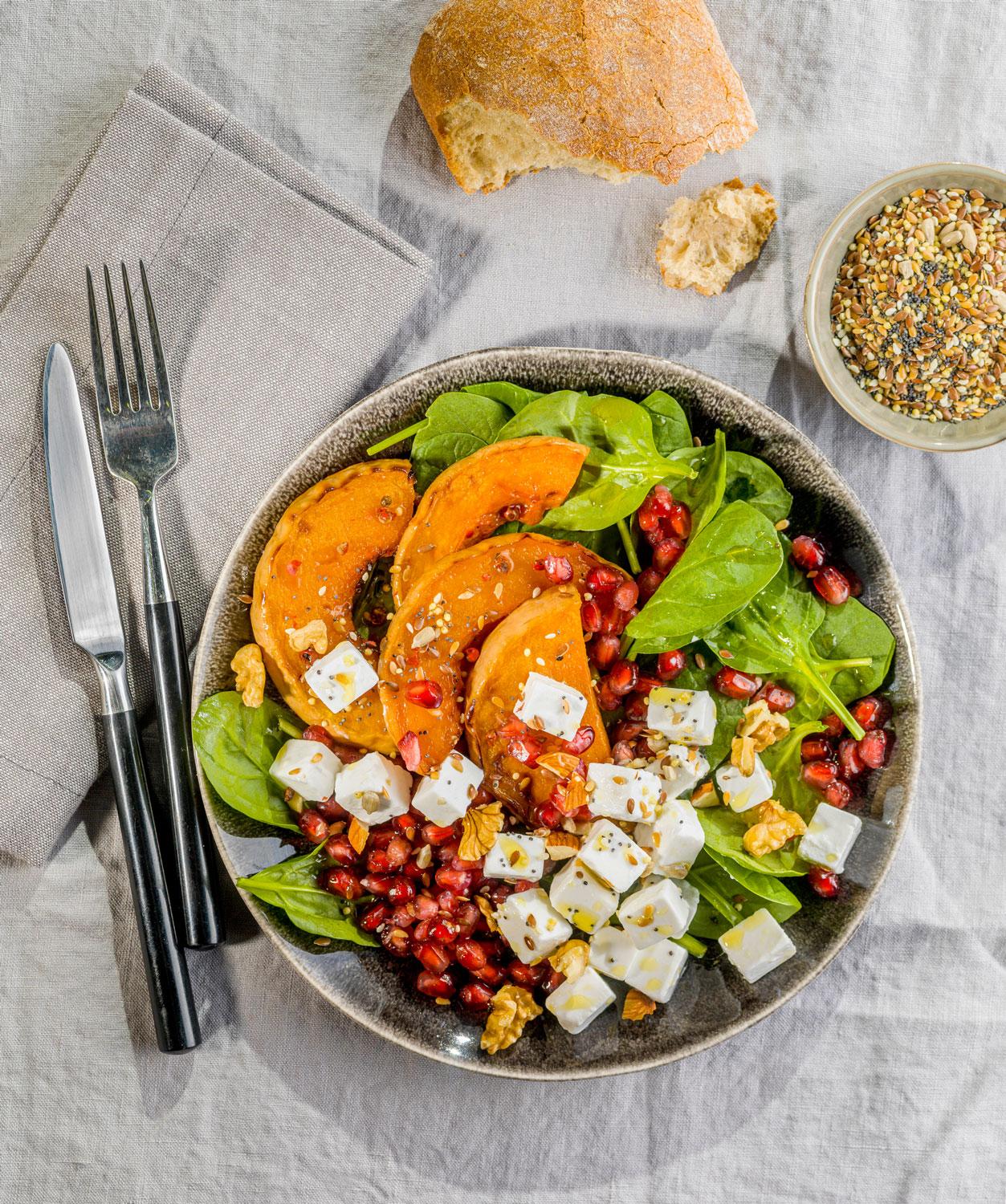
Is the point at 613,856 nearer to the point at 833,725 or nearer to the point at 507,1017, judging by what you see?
the point at 507,1017

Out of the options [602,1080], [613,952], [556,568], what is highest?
[556,568]

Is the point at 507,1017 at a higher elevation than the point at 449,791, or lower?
lower

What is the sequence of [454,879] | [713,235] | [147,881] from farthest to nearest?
[713,235]
[147,881]
[454,879]

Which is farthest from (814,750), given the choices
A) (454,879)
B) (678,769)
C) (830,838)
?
(454,879)

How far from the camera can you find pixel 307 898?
5.88ft

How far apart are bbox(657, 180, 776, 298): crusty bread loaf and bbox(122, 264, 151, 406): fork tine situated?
1092mm

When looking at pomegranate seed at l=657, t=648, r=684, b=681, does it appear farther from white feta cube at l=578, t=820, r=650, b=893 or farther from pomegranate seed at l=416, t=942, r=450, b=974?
pomegranate seed at l=416, t=942, r=450, b=974

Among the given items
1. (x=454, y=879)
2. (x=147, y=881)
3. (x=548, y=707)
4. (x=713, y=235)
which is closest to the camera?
(x=548, y=707)

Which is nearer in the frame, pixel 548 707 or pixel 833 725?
pixel 548 707

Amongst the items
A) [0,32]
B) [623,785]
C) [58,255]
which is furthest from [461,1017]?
[0,32]

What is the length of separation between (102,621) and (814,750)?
4.73 feet

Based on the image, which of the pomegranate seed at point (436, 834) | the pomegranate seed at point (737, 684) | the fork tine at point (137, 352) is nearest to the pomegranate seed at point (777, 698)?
the pomegranate seed at point (737, 684)

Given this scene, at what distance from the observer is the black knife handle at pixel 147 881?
6.20ft

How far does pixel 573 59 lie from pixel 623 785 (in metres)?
1.36
